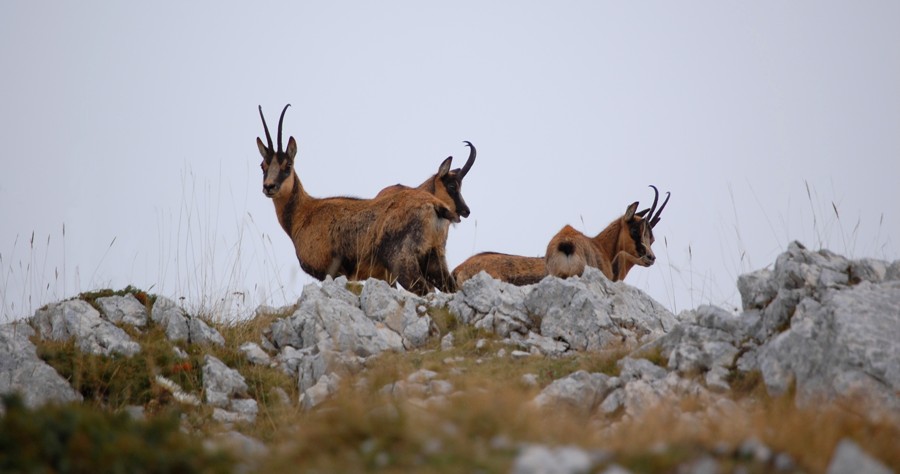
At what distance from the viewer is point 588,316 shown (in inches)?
373

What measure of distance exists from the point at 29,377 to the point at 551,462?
641 centimetres

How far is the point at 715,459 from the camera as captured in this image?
3.89m

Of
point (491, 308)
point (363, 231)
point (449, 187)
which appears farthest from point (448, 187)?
point (491, 308)

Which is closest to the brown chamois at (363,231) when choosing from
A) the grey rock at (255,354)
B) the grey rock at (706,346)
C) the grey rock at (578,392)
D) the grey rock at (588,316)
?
the grey rock at (588,316)

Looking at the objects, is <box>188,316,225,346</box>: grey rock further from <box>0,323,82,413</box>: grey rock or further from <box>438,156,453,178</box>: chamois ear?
<box>438,156,453,178</box>: chamois ear

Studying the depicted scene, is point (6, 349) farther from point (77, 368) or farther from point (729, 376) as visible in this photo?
point (729, 376)

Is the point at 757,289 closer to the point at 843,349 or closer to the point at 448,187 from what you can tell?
the point at 843,349

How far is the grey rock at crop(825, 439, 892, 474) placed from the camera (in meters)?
3.54

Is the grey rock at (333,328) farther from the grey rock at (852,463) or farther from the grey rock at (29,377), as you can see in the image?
the grey rock at (852,463)

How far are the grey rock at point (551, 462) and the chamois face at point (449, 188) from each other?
13078 millimetres

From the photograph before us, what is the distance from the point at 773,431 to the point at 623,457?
1108 millimetres

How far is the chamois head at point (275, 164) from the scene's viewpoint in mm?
14031

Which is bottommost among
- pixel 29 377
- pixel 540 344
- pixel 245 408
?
pixel 245 408

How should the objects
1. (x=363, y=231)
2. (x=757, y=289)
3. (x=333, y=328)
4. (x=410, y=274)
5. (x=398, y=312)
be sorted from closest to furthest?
(x=757, y=289) < (x=333, y=328) < (x=398, y=312) < (x=410, y=274) < (x=363, y=231)
